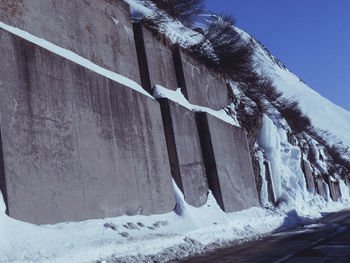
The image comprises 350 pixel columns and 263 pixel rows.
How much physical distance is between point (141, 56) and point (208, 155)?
139 inches

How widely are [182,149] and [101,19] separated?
385 centimetres

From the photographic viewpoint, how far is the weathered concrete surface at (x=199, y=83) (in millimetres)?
13651

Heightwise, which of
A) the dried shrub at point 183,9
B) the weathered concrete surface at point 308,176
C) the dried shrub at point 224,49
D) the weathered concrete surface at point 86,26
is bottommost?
the weathered concrete surface at point 308,176

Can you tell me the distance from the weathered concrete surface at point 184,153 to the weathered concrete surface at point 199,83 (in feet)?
5.49

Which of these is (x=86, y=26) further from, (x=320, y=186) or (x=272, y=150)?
(x=320, y=186)

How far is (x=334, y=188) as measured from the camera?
35531 millimetres

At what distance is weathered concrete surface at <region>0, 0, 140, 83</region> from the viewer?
7.41 metres

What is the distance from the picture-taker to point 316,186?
95.8 feet

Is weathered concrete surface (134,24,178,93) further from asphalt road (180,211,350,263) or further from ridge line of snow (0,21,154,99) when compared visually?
asphalt road (180,211,350,263)

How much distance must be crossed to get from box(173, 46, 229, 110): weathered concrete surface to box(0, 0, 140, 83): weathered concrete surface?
288 centimetres

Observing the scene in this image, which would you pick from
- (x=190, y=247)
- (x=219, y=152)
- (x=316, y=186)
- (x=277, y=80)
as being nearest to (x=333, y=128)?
(x=277, y=80)

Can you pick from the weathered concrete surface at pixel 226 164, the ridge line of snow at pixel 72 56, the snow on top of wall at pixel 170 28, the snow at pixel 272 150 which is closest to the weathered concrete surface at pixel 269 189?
the snow at pixel 272 150

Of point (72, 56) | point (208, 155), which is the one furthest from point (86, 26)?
point (208, 155)

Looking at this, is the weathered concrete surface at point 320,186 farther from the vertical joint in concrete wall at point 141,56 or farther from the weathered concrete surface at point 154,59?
the vertical joint in concrete wall at point 141,56
